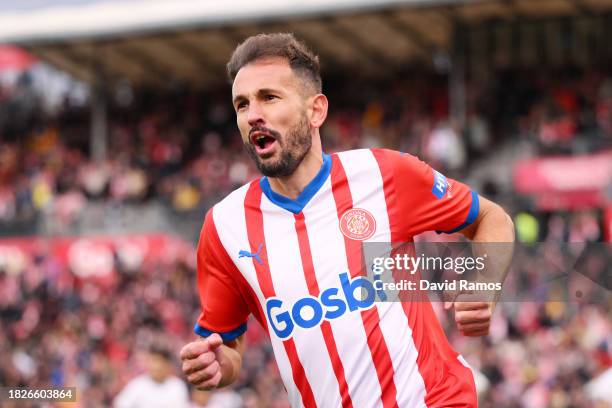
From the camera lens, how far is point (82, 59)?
979 inches

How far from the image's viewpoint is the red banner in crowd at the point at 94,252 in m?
19.9

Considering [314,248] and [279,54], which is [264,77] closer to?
[279,54]

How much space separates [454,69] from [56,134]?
9556 mm

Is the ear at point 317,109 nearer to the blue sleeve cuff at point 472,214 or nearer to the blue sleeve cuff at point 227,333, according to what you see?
the blue sleeve cuff at point 472,214

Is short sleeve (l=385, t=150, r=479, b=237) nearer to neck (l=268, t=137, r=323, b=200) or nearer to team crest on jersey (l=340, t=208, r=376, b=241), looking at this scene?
team crest on jersey (l=340, t=208, r=376, b=241)

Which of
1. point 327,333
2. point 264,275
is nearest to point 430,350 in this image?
point 327,333

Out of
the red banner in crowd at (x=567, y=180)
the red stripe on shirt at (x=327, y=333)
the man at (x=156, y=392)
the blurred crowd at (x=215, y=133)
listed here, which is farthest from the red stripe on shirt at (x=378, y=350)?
the blurred crowd at (x=215, y=133)

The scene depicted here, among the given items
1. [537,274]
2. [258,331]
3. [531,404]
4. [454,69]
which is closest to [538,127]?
[454,69]

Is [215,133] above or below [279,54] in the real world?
above

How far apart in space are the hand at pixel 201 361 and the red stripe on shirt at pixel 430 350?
0.66 metres

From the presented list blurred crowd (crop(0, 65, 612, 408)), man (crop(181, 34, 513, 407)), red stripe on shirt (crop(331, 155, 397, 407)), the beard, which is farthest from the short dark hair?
blurred crowd (crop(0, 65, 612, 408))

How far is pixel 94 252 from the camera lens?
2047cm

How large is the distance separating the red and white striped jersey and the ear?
0.16 meters

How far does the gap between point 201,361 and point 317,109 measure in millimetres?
953
